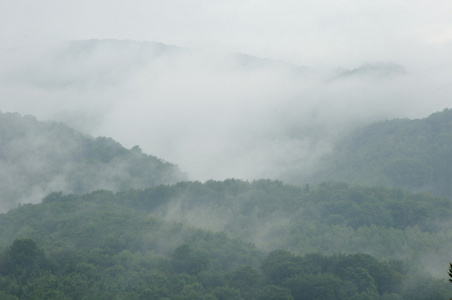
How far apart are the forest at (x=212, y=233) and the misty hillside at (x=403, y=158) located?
367 millimetres

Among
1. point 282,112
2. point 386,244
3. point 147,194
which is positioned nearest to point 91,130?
point 282,112

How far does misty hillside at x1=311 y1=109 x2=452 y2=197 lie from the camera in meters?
94.3

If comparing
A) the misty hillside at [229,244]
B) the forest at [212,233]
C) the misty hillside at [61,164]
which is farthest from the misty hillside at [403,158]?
the misty hillside at [61,164]

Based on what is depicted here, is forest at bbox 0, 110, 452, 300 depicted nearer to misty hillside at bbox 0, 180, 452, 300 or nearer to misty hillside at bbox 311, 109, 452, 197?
misty hillside at bbox 0, 180, 452, 300

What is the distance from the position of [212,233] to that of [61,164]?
4687cm

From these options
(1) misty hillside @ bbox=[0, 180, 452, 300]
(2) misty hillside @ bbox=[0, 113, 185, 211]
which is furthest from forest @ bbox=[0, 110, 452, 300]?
(2) misty hillside @ bbox=[0, 113, 185, 211]

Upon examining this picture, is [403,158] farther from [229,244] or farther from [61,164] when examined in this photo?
[61,164]

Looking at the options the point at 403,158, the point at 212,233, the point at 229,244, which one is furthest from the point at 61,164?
the point at 403,158

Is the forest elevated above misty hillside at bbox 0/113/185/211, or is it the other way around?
misty hillside at bbox 0/113/185/211

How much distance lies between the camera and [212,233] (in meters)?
58.1

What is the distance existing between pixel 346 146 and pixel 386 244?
68.4 meters

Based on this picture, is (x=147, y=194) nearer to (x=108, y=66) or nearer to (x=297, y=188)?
(x=297, y=188)

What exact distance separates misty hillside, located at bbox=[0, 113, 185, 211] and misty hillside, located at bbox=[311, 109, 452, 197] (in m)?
32.3

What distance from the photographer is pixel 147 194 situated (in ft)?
239
